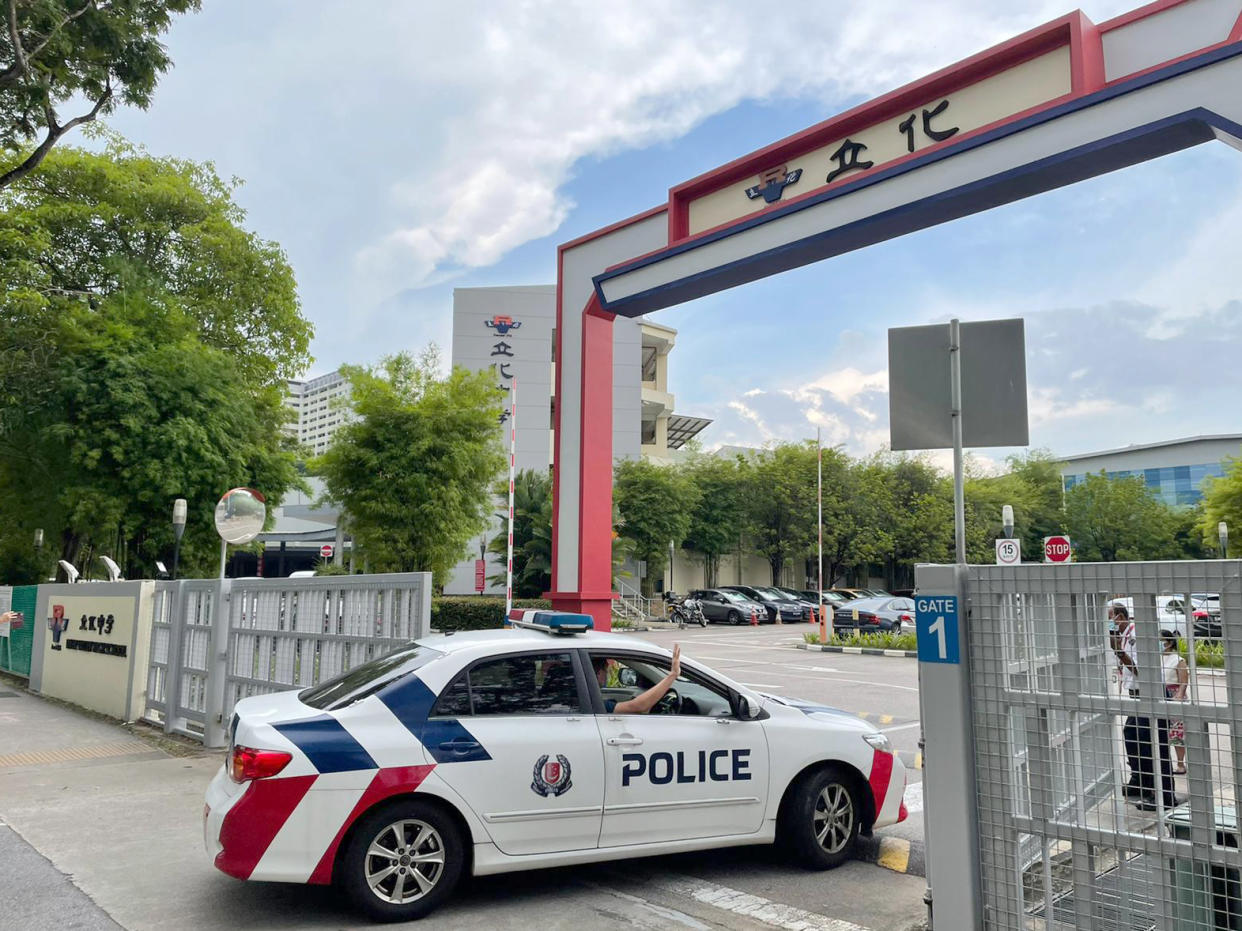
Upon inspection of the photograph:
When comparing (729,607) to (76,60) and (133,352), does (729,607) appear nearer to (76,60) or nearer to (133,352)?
(133,352)

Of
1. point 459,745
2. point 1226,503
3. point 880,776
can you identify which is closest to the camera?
point 459,745

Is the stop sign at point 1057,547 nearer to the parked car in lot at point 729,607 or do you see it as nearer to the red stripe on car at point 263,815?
the parked car in lot at point 729,607

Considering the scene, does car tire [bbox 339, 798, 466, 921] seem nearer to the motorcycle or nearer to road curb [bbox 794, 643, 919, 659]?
road curb [bbox 794, 643, 919, 659]

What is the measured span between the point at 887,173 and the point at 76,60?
1325cm

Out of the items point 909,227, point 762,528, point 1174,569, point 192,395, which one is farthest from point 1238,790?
point 762,528

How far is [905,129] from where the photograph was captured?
8.66 m

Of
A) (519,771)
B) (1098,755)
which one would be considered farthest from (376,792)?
(1098,755)

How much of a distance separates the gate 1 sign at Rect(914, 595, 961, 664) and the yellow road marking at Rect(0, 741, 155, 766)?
358 inches

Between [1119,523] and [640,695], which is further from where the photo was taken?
[1119,523]

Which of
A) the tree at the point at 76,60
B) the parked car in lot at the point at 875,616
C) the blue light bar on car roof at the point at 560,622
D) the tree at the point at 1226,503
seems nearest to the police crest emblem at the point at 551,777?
the blue light bar on car roof at the point at 560,622

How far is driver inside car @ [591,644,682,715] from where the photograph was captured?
5625mm

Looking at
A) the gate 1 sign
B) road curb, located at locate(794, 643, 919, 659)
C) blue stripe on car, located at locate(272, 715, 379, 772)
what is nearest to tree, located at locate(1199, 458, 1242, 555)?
road curb, located at locate(794, 643, 919, 659)

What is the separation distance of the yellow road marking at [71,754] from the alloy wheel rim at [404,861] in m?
6.50

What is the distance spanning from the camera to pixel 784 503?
2012 inches
